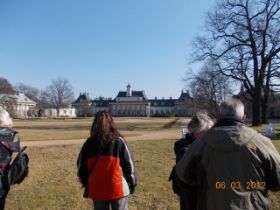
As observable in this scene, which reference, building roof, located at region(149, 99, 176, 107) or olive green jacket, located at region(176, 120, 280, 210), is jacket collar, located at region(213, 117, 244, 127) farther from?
A: building roof, located at region(149, 99, 176, 107)

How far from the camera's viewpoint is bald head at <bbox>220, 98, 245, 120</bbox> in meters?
3.80

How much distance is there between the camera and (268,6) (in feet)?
127

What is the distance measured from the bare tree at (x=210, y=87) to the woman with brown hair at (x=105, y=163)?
1391 inches

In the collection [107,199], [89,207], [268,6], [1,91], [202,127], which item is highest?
[268,6]

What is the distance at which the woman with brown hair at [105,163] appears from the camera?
194 inches

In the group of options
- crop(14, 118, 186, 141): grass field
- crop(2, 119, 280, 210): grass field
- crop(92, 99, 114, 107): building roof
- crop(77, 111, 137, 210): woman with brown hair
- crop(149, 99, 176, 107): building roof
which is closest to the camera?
crop(77, 111, 137, 210): woman with brown hair

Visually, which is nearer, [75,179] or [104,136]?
[104,136]

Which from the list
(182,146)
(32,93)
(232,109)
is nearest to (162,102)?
(32,93)

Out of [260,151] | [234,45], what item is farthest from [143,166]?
[234,45]

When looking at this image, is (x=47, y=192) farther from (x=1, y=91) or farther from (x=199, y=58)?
(x=1, y=91)

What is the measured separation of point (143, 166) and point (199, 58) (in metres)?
30.7

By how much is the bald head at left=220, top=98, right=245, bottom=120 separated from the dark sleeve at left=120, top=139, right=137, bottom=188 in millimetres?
1559

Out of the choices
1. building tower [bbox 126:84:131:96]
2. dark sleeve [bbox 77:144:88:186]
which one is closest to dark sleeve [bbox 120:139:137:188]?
dark sleeve [bbox 77:144:88:186]

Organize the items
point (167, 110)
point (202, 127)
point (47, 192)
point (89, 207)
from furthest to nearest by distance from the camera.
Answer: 1. point (167, 110)
2. point (47, 192)
3. point (89, 207)
4. point (202, 127)
